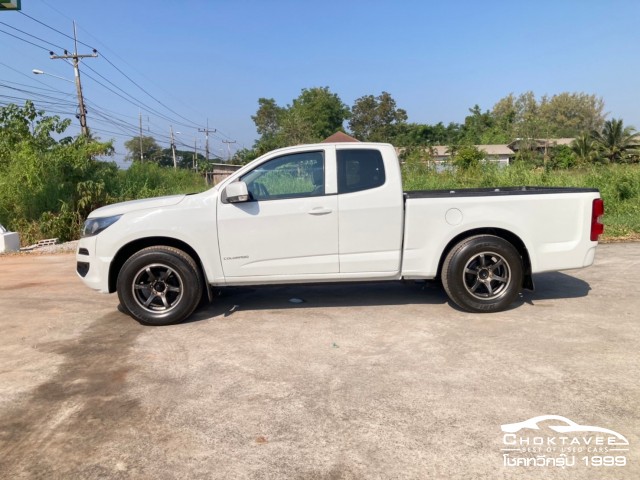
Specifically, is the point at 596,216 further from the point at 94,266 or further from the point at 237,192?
the point at 94,266

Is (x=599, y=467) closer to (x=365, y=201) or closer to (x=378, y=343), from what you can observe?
(x=378, y=343)

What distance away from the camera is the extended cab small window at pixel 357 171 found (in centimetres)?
526

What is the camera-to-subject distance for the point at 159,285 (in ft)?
17.3

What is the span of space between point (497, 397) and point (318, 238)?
245cm

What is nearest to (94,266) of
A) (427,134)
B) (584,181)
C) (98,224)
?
(98,224)

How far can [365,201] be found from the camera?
17.1 feet

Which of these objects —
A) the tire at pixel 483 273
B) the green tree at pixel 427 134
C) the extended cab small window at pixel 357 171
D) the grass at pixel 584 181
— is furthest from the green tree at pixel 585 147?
the extended cab small window at pixel 357 171

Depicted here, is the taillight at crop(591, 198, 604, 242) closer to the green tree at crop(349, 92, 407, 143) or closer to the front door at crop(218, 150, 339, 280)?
the front door at crop(218, 150, 339, 280)

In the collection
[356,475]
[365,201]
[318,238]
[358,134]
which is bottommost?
[356,475]

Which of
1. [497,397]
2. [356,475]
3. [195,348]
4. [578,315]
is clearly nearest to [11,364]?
[195,348]

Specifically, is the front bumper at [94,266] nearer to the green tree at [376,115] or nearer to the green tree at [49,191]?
the green tree at [49,191]

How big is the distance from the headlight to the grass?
379 inches

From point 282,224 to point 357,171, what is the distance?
1.00 meters

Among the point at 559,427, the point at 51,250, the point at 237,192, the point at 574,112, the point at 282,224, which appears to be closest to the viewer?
the point at 559,427
